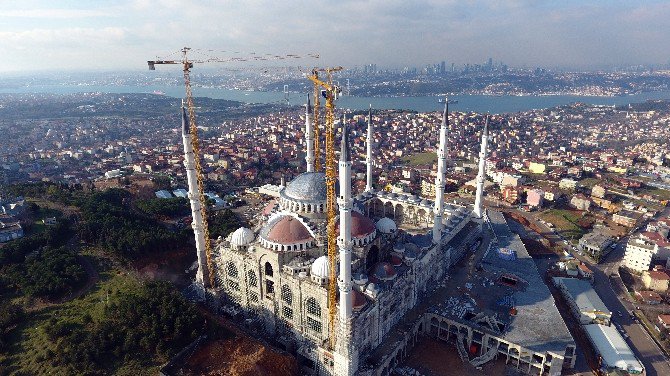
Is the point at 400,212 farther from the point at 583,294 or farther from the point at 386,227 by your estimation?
the point at 583,294

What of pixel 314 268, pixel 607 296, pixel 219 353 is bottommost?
pixel 607 296

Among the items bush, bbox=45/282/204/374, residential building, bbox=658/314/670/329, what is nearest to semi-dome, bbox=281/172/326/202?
bush, bbox=45/282/204/374

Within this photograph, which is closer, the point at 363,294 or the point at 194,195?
the point at 363,294

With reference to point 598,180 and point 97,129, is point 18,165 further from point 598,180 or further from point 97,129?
point 598,180

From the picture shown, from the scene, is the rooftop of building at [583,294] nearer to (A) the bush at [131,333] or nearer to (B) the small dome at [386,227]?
(B) the small dome at [386,227]

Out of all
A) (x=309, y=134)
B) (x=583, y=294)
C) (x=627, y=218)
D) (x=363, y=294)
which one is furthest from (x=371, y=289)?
(x=627, y=218)

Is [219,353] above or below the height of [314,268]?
below

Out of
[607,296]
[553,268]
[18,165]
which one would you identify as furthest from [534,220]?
[18,165]
